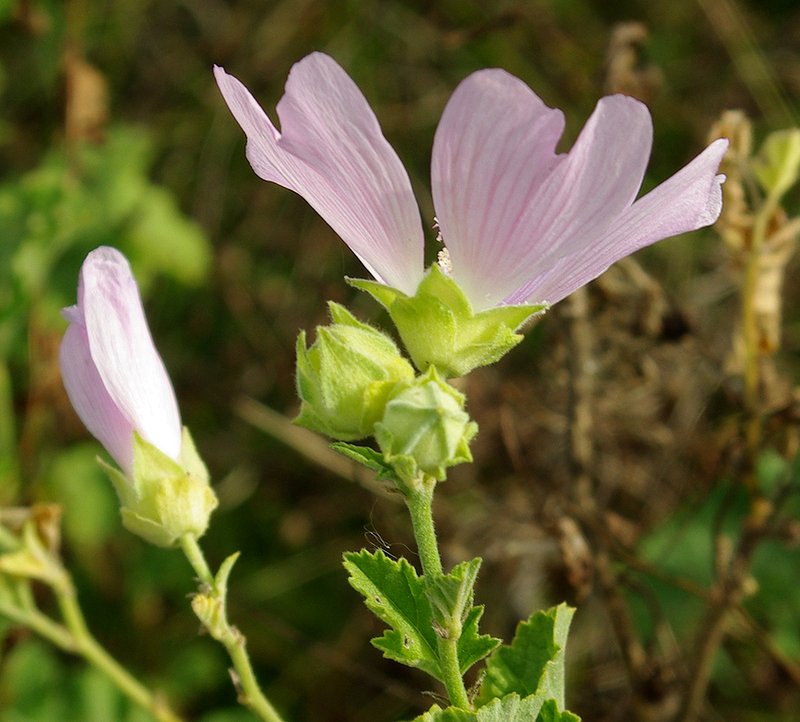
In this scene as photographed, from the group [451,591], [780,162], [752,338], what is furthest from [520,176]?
[752,338]

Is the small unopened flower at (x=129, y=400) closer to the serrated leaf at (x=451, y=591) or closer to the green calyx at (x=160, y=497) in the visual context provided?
the green calyx at (x=160, y=497)

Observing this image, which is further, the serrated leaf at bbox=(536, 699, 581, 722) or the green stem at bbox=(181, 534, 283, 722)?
the green stem at bbox=(181, 534, 283, 722)

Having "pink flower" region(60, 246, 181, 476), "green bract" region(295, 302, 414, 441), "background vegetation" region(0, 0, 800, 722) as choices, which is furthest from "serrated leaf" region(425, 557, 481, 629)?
"background vegetation" region(0, 0, 800, 722)

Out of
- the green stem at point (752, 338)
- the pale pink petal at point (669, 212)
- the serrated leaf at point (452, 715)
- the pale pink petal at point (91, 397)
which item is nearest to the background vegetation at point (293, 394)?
the green stem at point (752, 338)

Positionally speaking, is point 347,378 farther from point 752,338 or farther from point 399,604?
point 752,338

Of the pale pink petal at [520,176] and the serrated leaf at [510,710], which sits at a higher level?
the pale pink petal at [520,176]

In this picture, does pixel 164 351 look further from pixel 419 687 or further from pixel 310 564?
pixel 419 687

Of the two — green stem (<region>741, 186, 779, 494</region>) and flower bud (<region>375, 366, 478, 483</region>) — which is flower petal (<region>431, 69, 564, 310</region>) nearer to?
flower bud (<region>375, 366, 478, 483</region>)
